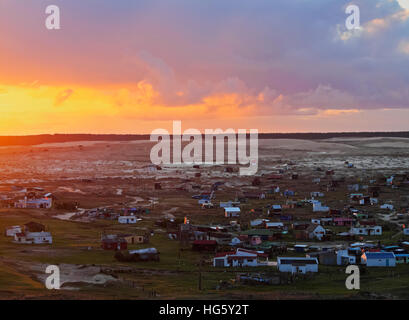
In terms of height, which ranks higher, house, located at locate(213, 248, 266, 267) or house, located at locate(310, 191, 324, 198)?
house, located at locate(310, 191, 324, 198)

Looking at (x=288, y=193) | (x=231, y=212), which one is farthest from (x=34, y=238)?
(x=288, y=193)

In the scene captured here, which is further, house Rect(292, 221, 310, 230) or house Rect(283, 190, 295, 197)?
house Rect(283, 190, 295, 197)

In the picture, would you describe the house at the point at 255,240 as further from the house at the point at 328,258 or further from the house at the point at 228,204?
the house at the point at 228,204

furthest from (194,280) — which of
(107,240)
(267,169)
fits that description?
(267,169)

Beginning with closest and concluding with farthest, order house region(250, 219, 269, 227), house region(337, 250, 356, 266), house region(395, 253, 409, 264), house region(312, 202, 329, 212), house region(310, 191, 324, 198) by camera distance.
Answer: house region(337, 250, 356, 266) < house region(395, 253, 409, 264) < house region(250, 219, 269, 227) < house region(312, 202, 329, 212) < house region(310, 191, 324, 198)

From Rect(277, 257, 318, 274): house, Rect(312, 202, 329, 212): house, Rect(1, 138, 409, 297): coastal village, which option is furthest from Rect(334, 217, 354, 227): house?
Rect(277, 257, 318, 274): house

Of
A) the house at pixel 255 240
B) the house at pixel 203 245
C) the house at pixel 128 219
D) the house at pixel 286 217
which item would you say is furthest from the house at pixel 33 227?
the house at pixel 286 217

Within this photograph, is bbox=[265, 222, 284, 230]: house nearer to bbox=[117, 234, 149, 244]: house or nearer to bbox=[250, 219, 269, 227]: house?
bbox=[250, 219, 269, 227]: house
